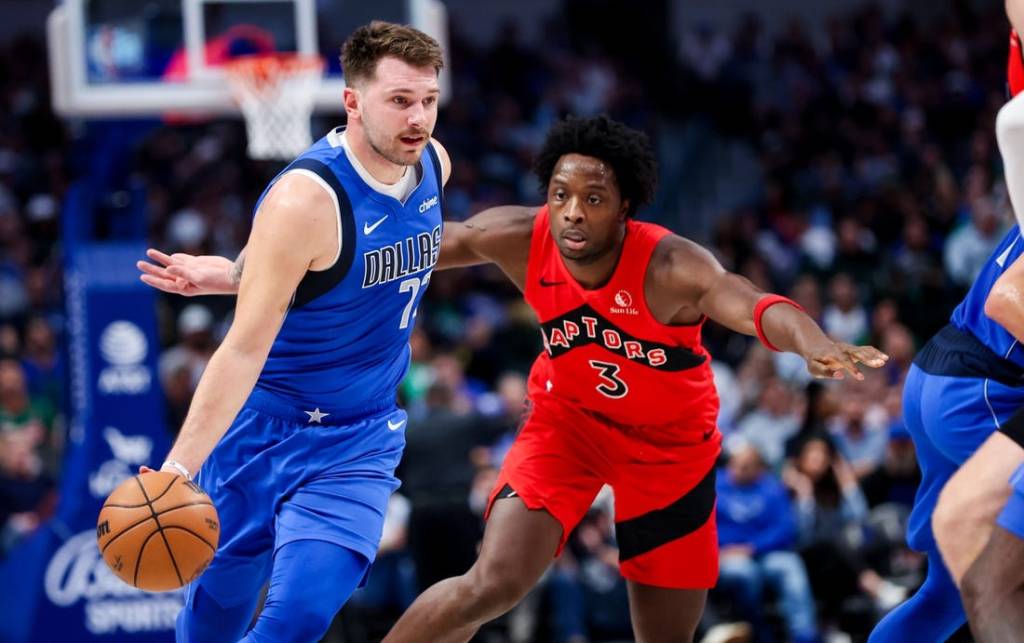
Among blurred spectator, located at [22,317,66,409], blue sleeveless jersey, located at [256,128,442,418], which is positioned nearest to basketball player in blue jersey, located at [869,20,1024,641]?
blue sleeveless jersey, located at [256,128,442,418]

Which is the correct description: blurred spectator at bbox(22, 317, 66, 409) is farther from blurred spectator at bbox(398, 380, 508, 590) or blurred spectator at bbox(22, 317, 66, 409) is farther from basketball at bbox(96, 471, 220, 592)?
basketball at bbox(96, 471, 220, 592)

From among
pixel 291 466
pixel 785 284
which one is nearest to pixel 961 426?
pixel 291 466

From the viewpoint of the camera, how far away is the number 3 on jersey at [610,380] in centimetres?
525

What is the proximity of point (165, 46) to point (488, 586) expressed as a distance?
4.74 metres

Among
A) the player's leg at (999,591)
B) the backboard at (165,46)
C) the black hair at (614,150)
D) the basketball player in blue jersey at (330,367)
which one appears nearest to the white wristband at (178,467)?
the basketball player in blue jersey at (330,367)

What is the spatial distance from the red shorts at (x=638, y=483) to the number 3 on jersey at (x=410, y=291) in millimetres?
815

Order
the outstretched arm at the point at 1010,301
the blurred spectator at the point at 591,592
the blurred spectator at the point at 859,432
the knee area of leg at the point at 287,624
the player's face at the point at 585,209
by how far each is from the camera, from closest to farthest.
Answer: the outstretched arm at the point at 1010,301 → the knee area of leg at the point at 287,624 → the player's face at the point at 585,209 → the blurred spectator at the point at 591,592 → the blurred spectator at the point at 859,432

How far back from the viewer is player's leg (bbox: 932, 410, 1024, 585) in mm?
3631

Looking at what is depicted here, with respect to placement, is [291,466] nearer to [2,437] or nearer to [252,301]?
[252,301]

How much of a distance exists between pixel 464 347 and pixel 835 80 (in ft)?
23.1

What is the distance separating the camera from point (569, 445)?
537 cm

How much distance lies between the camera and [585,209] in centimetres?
516

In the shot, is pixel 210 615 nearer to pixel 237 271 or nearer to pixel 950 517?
pixel 237 271

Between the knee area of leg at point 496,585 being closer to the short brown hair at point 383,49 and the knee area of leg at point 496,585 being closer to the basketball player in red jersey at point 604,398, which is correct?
the basketball player in red jersey at point 604,398
